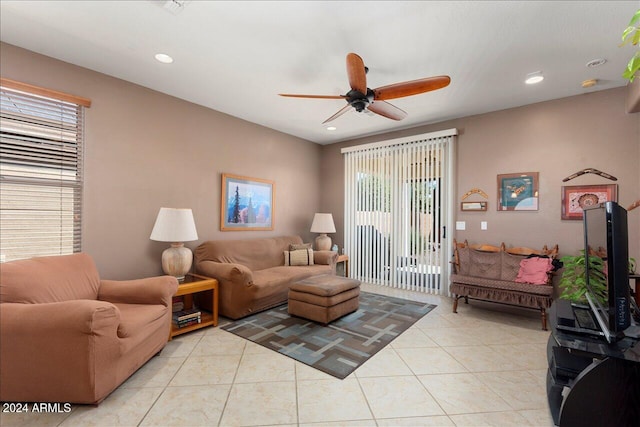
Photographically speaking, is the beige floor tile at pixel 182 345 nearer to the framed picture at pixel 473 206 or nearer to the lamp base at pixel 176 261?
the lamp base at pixel 176 261

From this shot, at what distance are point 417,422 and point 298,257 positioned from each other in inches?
121

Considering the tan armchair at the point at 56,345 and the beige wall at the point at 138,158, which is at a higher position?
the beige wall at the point at 138,158

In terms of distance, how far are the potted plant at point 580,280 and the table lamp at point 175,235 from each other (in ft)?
11.2

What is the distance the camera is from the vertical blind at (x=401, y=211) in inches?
175

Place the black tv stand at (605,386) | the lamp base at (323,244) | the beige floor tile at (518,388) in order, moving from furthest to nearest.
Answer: the lamp base at (323,244) < the beige floor tile at (518,388) < the black tv stand at (605,386)

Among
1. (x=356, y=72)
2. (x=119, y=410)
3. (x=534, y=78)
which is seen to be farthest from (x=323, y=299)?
(x=534, y=78)

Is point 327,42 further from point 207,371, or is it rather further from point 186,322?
point 186,322

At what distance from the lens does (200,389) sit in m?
1.98

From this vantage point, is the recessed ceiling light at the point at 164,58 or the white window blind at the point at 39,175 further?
the recessed ceiling light at the point at 164,58

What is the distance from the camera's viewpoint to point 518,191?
3816mm

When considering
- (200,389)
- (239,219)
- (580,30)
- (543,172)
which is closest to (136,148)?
(239,219)

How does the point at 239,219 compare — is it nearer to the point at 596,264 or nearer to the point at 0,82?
the point at 0,82

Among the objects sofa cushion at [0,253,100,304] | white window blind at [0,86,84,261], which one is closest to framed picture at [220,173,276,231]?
white window blind at [0,86,84,261]

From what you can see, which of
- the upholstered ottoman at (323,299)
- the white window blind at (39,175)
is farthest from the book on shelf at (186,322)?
the white window blind at (39,175)
